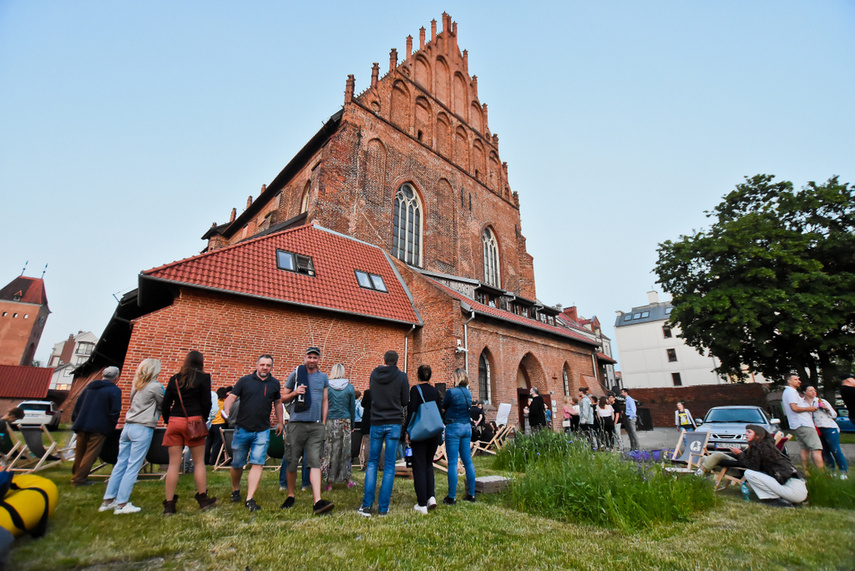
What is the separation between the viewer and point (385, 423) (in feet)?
15.3

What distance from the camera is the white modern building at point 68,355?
62.6m

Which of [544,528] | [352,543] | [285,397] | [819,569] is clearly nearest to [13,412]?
[285,397]

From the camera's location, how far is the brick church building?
33.7 feet

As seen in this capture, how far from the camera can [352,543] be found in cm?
339

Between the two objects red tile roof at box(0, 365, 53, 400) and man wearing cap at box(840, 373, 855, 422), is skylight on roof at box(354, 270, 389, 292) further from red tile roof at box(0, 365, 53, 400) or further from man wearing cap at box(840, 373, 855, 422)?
red tile roof at box(0, 365, 53, 400)

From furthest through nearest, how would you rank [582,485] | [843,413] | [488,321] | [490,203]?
[490,203] < [843,413] < [488,321] < [582,485]

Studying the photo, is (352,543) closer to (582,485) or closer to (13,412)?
(582,485)

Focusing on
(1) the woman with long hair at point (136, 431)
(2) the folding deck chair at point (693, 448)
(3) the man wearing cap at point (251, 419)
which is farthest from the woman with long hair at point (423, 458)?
(2) the folding deck chair at point (693, 448)

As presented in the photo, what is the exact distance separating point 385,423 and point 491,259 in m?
21.1

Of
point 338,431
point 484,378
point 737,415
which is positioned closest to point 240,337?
point 338,431

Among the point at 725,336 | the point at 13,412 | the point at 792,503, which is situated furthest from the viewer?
the point at 725,336

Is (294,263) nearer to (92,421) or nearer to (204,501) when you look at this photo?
(92,421)

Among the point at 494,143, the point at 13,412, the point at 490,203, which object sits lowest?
the point at 13,412

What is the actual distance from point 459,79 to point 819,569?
29417 millimetres
